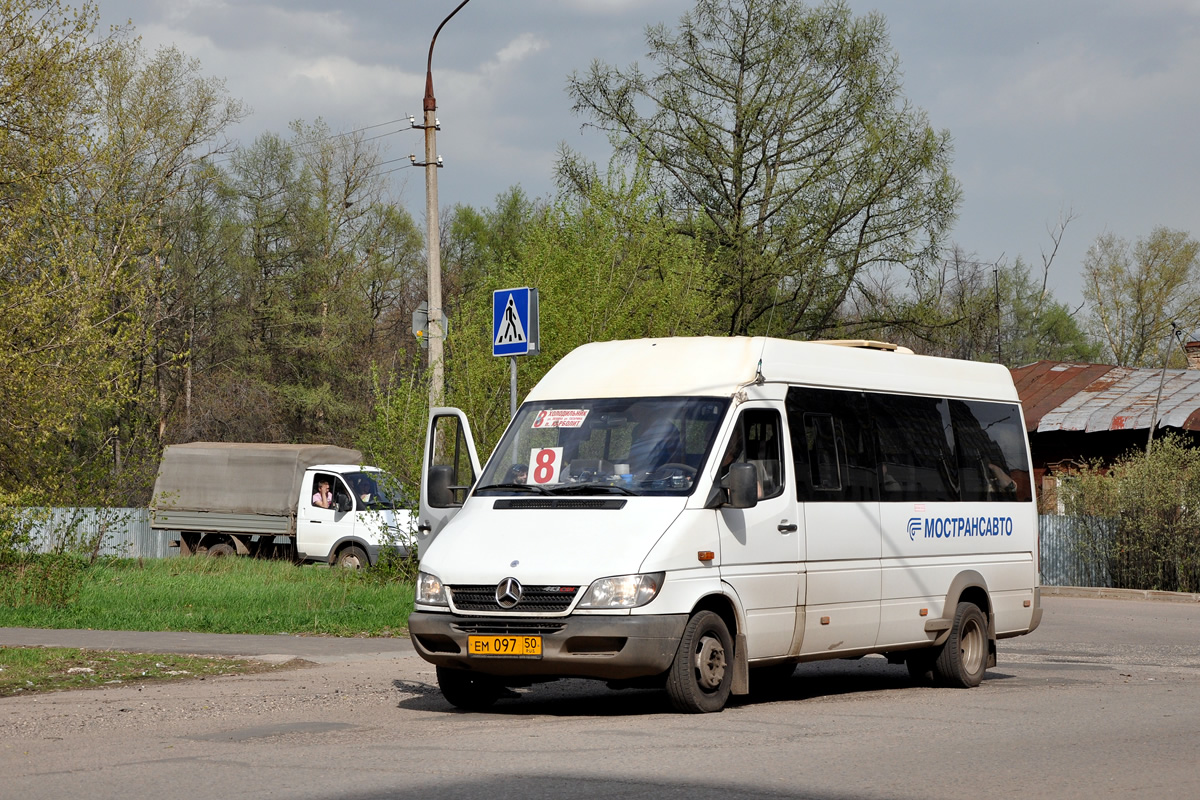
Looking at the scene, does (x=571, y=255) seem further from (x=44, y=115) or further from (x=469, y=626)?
(x=469, y=626)

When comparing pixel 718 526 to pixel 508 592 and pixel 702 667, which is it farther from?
pixel 508 592

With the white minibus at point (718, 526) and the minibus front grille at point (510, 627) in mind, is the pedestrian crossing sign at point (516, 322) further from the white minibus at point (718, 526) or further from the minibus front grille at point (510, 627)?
the minibus front grille at point (510, 627)

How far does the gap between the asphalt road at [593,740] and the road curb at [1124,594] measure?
13.1 m

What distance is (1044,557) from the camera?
93.8 feet

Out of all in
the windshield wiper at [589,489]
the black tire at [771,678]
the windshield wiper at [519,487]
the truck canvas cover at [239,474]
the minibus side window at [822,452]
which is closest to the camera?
the windshield wiper at [589,489]

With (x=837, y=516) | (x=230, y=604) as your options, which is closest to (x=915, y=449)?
(x=837, y=516)

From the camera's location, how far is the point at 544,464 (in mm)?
10180

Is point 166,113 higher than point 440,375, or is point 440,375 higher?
point 166,113

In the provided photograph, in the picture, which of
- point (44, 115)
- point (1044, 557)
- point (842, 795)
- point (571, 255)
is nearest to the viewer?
point (842, 795)

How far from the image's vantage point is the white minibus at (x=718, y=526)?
9.11 m

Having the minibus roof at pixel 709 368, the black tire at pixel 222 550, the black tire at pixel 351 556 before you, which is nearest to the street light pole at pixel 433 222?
the black tire at pixel 351 556

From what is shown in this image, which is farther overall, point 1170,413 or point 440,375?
point 1170,413

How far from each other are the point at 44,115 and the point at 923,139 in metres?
21.2

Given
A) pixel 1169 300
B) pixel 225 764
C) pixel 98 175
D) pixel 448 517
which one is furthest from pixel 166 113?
pixel 1169 300
